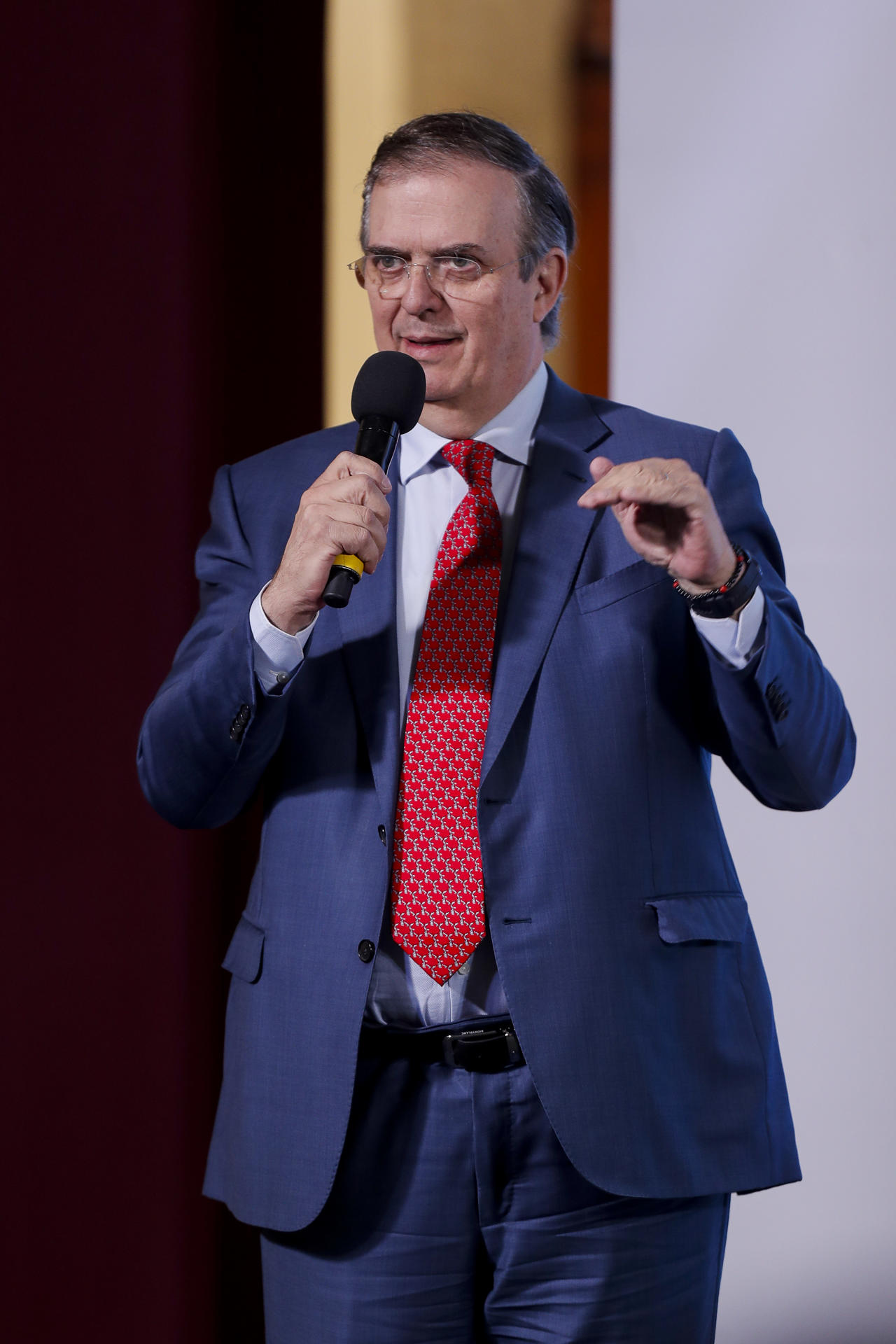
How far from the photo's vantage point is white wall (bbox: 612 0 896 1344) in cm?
218

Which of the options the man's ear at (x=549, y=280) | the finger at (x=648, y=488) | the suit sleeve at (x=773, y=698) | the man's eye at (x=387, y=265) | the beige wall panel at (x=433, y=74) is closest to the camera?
the finger at (x=648, y=488)

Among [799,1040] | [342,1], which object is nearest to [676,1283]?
[799,1040]

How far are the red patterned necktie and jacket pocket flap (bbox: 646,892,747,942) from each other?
0.19 m

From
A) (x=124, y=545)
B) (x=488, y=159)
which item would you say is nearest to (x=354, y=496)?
(x=488, y=159)

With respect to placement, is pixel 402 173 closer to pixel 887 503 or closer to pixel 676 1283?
pixel 887 503

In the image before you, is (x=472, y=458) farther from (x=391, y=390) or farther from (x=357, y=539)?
(x=357, y=539)

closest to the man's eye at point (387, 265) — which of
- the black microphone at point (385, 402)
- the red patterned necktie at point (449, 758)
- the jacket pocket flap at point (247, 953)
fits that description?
the black microphone at point (385, 402)

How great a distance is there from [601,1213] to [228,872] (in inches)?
48.0

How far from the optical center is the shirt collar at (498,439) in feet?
5.16

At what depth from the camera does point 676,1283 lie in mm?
1436

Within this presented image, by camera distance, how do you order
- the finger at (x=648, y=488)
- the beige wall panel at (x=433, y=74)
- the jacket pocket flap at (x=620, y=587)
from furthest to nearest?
the beige wall panel at (x=433, y=74)
the jacket pocket flap at (x=620, y=587)
the finger at (x=648, y=488)

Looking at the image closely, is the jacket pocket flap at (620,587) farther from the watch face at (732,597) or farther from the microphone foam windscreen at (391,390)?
the microphone foam windscreen at (391,390)

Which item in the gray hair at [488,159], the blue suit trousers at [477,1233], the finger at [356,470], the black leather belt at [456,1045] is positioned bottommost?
the blue suit trousers at [477,1233]

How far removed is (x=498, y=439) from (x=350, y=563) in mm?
392
